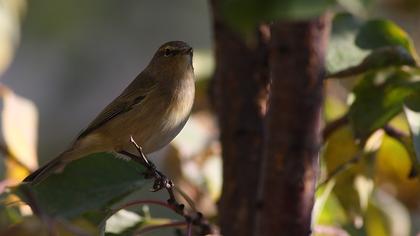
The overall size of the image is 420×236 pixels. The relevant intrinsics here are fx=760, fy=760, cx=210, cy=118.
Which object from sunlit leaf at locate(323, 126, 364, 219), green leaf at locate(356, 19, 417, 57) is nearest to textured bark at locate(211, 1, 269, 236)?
sunlit leaf at locate(323, 126, 364, 219)

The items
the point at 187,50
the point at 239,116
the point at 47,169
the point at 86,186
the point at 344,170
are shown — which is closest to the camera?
the point at 86,186

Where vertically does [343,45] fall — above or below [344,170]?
above

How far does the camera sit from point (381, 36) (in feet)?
7.56

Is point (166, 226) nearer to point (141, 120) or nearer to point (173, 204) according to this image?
point (173, 204)

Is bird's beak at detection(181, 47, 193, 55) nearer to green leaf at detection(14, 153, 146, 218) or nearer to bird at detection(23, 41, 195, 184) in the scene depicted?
bird at detection(23, 41, 195, 184)

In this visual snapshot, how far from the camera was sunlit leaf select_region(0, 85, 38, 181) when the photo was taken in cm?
286

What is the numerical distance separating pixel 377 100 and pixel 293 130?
0.35 metres

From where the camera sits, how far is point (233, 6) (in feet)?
2.89

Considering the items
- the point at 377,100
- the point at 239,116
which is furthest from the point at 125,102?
the point at 377,100

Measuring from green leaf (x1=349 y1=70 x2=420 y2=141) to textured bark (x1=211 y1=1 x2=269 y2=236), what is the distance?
43cm

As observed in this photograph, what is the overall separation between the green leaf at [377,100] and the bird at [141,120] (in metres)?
1.19

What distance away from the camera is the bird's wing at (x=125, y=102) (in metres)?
3.45

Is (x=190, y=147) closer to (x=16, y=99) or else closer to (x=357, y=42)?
(x=16, y=99)

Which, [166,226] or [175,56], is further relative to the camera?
[175,56]
